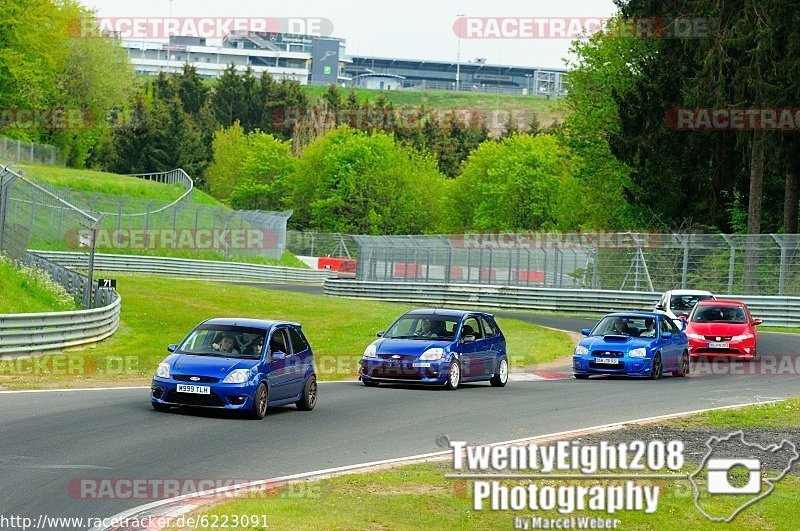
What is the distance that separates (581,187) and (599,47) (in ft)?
26.6

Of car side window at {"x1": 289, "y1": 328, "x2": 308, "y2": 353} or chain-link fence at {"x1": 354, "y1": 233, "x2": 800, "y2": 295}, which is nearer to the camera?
car side window at {"x1": 289, "y1": 328, "x2": 308, "y2": 353}

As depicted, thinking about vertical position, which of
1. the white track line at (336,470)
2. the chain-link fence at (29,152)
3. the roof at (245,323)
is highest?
the chain-link fence at (29,152)

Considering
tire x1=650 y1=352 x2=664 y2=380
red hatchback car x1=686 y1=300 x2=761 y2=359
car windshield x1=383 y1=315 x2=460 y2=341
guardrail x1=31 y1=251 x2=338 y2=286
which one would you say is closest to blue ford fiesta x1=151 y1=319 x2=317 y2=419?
car windshield x1=383 y1=315 x2=460 y2=341

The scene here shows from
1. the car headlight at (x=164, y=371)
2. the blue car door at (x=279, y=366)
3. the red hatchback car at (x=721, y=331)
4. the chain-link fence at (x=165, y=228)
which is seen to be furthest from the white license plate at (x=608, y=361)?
the chain-link fence at (x=165, y=228)

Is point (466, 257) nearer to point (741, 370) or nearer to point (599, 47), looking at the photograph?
point (599, 47)

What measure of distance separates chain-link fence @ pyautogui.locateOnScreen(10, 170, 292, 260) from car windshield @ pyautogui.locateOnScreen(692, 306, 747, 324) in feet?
107

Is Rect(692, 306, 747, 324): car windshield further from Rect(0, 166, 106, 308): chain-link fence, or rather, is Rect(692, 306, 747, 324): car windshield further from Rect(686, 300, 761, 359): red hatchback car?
Rect(0, 166, 106, 308): chain-link fence

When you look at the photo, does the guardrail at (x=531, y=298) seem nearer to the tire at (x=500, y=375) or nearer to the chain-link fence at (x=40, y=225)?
the chain-link fence at (x=40, y=225)

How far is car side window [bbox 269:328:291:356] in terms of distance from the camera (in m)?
18.2

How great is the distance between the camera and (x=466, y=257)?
56781mm

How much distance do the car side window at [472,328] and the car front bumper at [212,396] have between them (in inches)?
272

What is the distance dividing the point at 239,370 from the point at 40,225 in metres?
44.5

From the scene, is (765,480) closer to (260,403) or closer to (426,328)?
(260,403)

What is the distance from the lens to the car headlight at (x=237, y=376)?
56.2 feet
